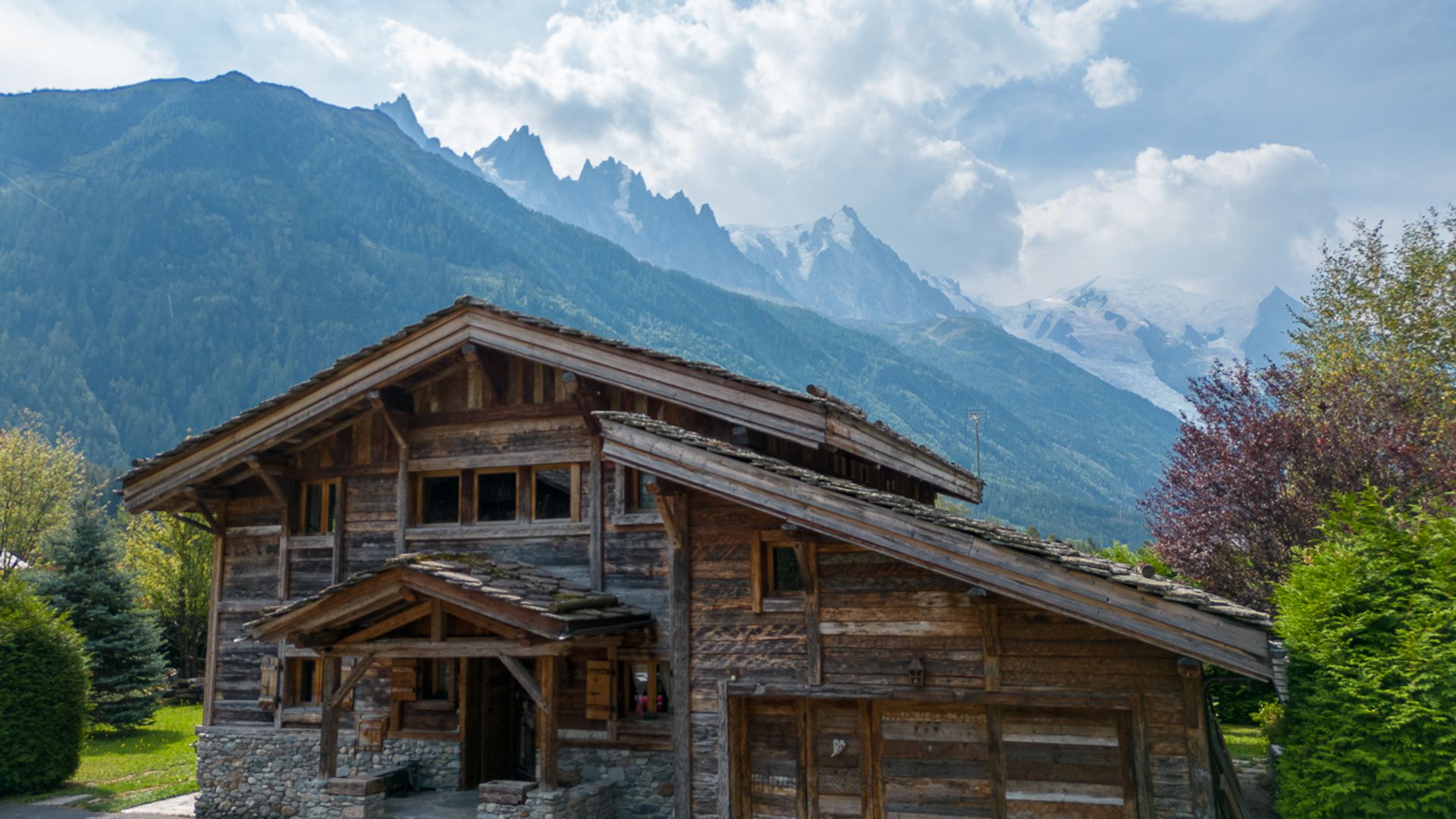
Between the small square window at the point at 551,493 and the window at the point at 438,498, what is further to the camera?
the window at the point at 438,498

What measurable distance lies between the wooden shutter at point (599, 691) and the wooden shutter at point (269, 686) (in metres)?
6.19

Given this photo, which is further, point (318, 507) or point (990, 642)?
point (318, 507)

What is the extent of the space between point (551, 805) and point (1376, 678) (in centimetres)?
878

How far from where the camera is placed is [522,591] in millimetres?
11523

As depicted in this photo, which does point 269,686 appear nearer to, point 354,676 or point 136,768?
point 354,676

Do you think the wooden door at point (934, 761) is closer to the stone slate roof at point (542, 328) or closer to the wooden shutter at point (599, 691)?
the stone slate roof at point (542, 328)

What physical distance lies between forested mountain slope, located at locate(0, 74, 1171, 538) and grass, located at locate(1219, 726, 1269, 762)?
12253 centimetres

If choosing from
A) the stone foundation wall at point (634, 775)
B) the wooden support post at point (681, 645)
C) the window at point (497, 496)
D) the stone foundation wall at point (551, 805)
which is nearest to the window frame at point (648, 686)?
the stone foundation wall at point (634, 775)

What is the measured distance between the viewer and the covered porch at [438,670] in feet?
37.1

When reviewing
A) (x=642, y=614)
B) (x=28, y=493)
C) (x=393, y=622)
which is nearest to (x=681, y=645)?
(x=642, y=614)

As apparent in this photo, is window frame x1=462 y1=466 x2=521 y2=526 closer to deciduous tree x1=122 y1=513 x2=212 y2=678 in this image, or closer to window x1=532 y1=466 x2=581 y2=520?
window x1=532 y1=466 x2=581 y2=520

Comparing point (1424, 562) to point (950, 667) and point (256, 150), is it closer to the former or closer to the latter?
point (950, 667)

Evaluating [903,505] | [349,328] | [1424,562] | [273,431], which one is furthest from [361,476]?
[349,328]

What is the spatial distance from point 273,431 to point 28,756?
835 centimetres
